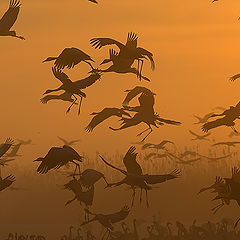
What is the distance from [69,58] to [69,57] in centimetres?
3

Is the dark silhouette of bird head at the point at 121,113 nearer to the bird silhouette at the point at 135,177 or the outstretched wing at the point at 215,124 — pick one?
the bird silhouette at the point at 135,177

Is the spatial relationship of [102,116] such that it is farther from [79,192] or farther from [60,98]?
[79,192]

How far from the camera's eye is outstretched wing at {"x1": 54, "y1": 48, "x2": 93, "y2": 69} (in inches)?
1009

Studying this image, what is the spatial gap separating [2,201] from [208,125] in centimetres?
6130

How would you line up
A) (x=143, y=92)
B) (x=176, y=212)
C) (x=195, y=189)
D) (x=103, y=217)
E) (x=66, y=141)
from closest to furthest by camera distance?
1. (x=103, y=217)
2. (x=143, y=92)
3. (x=66, y=141)
4. (x=176, y=212)
5. (x=195, y=189)

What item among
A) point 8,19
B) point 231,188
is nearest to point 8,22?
point 8,19

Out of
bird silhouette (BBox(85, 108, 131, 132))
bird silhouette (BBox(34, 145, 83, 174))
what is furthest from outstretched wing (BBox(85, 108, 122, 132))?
bird silhouette (BBox(34, 145, 83, 174))

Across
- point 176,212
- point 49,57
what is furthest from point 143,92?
point 176,212

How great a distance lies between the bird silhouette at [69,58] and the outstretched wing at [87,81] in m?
0.99

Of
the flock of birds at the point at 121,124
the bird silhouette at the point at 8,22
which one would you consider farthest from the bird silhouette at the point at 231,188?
the bird silhouette at the point at 8,22

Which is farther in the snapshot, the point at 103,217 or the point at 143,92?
the point at 143,92

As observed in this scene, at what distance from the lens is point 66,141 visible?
58594 mm

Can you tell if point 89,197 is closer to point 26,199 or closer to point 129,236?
point 129,236

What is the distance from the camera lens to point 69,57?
26.0 metres
